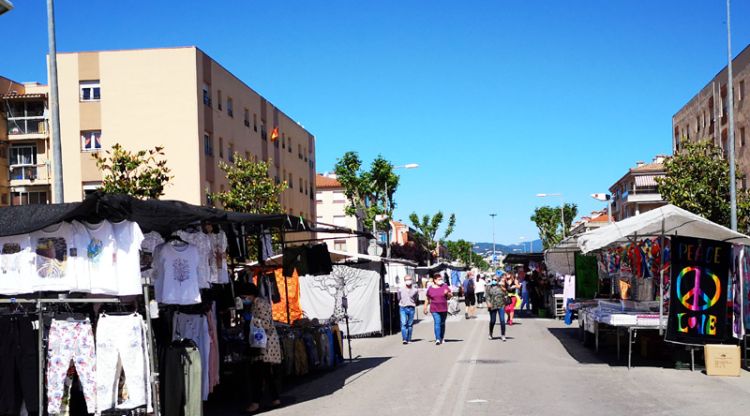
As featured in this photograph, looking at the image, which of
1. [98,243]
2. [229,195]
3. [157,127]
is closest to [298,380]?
[98,243]

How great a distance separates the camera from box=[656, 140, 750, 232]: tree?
33844mm

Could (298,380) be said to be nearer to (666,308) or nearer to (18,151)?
(666,308)

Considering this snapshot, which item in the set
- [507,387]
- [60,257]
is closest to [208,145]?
[507,387]

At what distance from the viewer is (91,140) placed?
3812 centimetres

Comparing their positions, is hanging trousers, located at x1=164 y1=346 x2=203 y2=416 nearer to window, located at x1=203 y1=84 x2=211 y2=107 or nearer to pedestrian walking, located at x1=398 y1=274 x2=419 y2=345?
pedestrian walking, located at x1=398 y1=274 x2=419 y2=345

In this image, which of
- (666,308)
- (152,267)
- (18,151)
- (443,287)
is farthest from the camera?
(18,151)

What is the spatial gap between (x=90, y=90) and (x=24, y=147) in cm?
836

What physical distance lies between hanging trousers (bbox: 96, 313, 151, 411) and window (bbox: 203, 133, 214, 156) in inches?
1164

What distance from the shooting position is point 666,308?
52.9 feet

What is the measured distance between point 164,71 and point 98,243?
29.5 meters

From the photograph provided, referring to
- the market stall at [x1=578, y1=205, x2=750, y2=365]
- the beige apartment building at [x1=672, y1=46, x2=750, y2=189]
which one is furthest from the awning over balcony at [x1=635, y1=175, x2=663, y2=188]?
the market stall at [x1=578, y1=205, x2=750, y2=365]

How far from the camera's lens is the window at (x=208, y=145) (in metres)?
38.8

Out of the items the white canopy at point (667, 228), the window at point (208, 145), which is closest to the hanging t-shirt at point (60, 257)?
the white canopy at point (667, 228)

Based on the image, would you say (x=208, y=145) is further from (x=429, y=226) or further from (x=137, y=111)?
(x=429, y=226)
